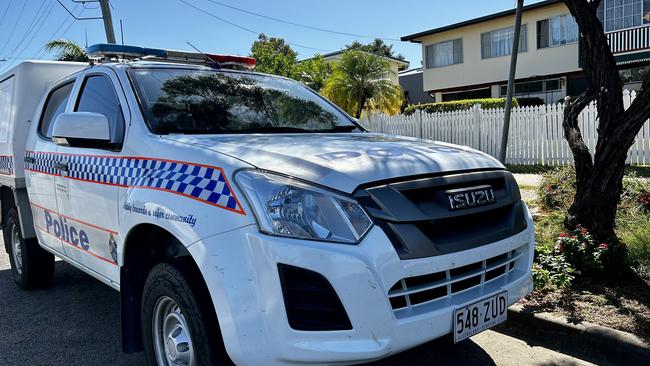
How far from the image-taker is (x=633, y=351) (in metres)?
3.23

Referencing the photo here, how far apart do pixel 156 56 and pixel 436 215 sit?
2.95 meters

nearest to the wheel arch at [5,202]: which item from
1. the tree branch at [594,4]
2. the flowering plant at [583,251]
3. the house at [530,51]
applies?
the flowering plant at [583,251]

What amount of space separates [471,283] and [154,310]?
1.62 metres

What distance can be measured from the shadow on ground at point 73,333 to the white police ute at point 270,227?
0.64m

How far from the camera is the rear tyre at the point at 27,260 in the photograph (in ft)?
16.6

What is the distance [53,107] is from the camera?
4.64 m

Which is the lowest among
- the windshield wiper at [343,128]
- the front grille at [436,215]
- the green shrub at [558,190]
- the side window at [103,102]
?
the green shrub at [558,190]

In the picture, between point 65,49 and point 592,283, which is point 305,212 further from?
point 65,49

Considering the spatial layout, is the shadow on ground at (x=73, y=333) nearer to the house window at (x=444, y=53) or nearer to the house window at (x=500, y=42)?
the house window at (x=500, y=42)

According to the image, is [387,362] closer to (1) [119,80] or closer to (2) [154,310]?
(2) [154,310]

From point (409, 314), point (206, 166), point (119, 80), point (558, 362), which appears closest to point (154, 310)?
point (206, 166)

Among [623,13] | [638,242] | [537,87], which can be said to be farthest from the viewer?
[537,87]

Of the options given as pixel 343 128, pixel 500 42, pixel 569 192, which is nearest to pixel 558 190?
pixel 569 192

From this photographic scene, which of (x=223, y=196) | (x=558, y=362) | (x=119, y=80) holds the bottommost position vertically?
(x=558, y=362)
